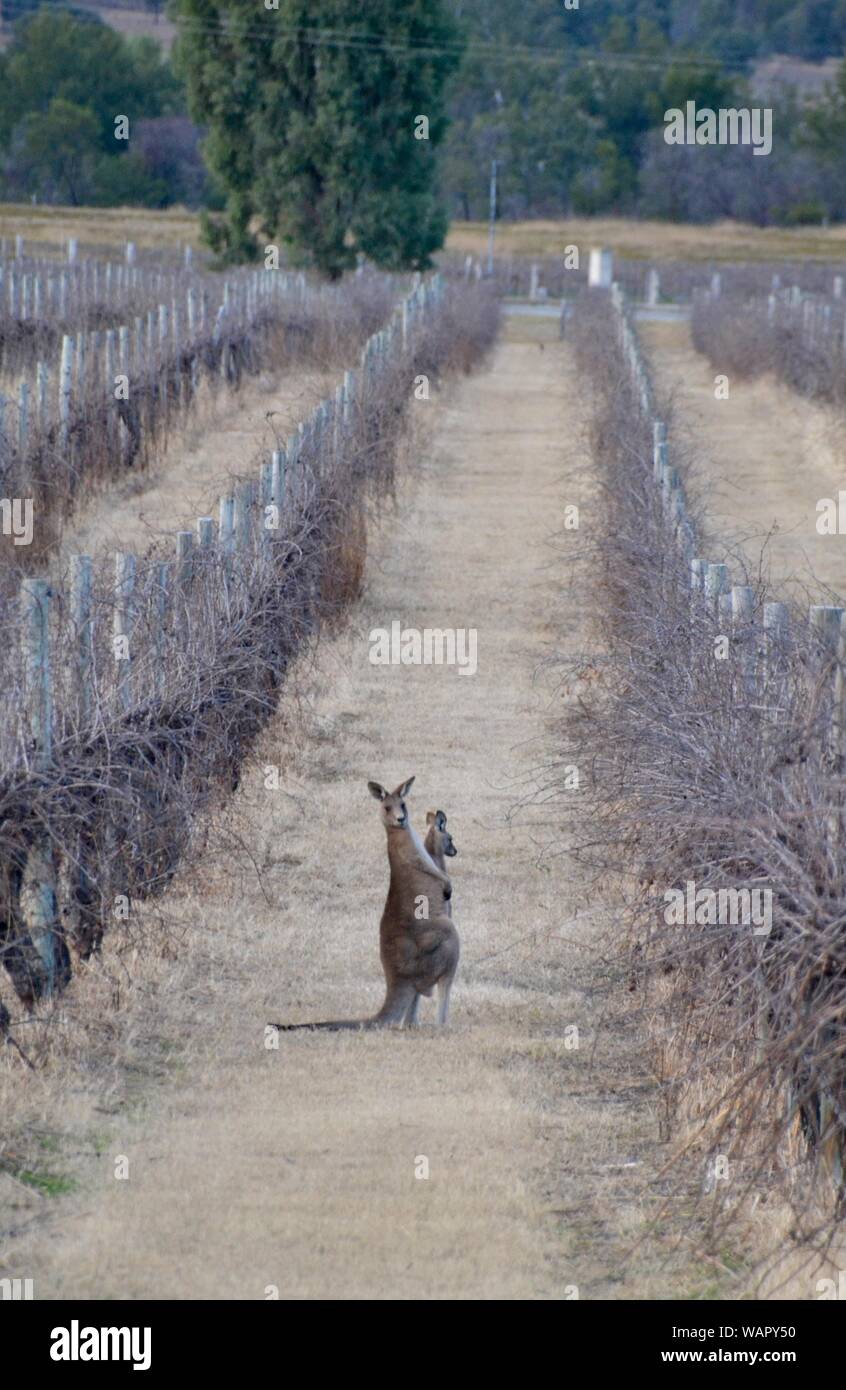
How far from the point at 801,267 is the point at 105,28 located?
35.3 metres

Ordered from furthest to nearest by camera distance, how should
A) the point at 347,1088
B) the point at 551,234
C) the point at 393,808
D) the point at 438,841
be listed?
the point at 551,234 → the point at 438,841 → the point at 393,808 → the point at 347,1088

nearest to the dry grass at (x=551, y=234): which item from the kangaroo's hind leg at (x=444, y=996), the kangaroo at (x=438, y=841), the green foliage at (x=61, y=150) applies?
the green foliage at (x=61, y=150)

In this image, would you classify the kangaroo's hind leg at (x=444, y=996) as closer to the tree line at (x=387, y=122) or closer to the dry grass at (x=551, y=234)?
the tree line at (x=387, y=122)

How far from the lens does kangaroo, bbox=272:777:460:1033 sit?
6719mm

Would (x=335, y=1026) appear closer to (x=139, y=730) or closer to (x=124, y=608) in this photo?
(x=139, y=730)

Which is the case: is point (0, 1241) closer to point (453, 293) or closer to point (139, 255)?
point (453, 293)

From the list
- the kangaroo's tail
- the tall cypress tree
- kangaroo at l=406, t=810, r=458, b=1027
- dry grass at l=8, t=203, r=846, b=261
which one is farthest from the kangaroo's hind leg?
dry grass at l=8, t=203, r=846, b=261

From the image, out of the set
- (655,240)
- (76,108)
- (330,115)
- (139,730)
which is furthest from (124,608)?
(76,108)

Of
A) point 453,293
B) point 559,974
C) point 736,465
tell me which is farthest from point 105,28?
point 559,974

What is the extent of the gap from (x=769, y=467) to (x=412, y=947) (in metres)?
17.4

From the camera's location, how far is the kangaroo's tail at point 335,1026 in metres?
6.47

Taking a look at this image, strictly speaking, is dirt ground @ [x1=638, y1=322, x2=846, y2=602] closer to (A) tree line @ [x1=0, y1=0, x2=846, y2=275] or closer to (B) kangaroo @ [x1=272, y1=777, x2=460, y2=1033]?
(B) kangaroo @ [x1=272, y1=777, x2=460, y2=1033]

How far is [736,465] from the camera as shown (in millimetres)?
23406

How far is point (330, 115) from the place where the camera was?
1790 inches
